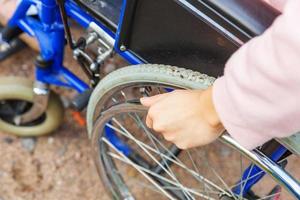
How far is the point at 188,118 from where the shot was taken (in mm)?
843

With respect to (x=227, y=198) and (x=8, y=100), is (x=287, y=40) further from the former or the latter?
(x=8, y=100)

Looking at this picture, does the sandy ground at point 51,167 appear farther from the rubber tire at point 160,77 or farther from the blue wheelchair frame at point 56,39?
the rubber tire at point 160,77

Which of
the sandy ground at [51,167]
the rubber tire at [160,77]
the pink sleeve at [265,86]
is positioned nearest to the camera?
the pink sleeve at [265,86]

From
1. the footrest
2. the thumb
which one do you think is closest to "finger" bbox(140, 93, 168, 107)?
the thumb

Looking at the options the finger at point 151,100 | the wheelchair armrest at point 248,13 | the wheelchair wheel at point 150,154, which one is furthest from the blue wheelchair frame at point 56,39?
the wheelchair armrest at point 248,13

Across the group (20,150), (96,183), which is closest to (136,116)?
(96,183)

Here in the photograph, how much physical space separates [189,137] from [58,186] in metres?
0.80

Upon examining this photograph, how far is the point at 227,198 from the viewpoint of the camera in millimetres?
1132

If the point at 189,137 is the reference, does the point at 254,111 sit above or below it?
above

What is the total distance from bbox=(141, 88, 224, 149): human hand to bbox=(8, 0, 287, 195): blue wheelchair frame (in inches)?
8.0

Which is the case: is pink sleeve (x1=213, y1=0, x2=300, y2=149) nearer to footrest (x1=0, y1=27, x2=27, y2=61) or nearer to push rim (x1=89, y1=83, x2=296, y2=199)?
push rim (x1=89, y1=83, x2=296, y2=199)

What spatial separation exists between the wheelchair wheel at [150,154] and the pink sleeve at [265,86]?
123mm

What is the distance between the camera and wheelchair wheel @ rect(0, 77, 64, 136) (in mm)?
1450

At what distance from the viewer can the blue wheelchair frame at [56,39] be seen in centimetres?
111
